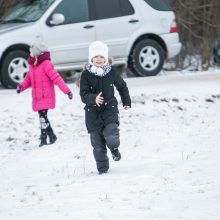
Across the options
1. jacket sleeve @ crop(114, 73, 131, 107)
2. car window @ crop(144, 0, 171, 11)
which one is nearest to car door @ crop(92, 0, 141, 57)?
car window @ crop(144, 0, 171, 11)

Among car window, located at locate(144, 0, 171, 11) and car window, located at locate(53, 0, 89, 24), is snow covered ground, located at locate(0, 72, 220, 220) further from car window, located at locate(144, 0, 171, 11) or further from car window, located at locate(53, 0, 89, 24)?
car window, located at locate(144, 0, 171, 11)

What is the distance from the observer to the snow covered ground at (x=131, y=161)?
6.05 metres

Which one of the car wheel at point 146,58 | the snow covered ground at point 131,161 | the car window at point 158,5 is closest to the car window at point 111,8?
the car window at point 158,5

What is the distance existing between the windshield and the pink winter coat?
11.7 feet

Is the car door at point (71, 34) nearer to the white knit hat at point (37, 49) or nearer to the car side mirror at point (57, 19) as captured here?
the car side mirror at point (57, 19)

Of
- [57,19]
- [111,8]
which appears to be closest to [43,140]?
[57,19]

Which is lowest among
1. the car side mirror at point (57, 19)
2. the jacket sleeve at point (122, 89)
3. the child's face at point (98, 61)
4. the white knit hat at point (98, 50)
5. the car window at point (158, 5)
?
the car window at point (158, 5)

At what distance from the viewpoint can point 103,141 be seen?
311 inches

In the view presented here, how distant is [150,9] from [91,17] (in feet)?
4.41

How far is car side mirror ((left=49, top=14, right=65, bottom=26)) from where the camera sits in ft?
43.1

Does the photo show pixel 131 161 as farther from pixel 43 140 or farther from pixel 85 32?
pixel 85 32

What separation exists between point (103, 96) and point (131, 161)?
1249 millimetres

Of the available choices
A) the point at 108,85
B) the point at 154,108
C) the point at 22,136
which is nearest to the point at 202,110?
the point at 154,108

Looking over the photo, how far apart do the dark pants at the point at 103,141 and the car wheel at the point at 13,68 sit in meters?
5.31
